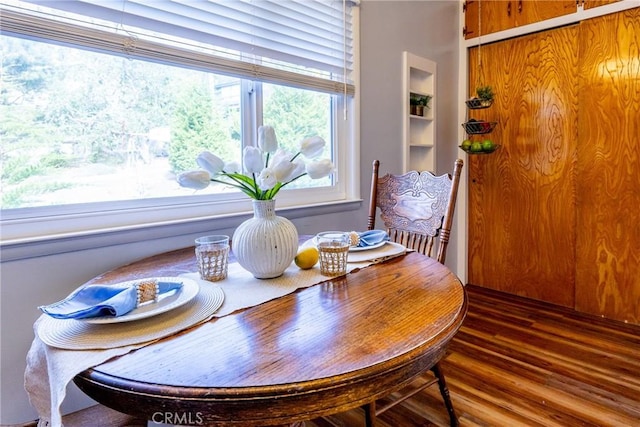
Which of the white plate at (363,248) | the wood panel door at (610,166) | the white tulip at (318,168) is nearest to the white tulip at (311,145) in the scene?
the white tulip at (318,168)

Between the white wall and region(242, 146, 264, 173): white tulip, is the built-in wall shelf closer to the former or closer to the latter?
the white wall

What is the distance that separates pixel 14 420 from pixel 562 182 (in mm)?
3136

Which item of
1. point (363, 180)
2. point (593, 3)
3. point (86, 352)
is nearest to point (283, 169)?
point (86, 352)

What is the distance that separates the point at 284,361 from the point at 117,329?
1.16 ft

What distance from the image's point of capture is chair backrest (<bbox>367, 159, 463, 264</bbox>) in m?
1.41

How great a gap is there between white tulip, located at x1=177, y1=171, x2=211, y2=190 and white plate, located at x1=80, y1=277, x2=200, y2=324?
244 millimetres

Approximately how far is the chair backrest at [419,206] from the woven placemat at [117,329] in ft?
3.02

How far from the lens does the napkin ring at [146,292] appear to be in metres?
0.81

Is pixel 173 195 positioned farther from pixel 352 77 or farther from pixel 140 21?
pixel 352 77

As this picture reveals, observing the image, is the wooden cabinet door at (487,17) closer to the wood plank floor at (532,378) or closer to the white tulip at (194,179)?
the wood plank floor at (532,378)

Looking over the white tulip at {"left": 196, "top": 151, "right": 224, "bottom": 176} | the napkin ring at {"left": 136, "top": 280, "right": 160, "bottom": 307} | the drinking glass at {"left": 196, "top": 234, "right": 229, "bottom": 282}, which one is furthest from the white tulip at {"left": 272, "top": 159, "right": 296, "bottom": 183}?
the napkin ring at {"left": 136, "top": 280, "right": 160, "bottom": 307}

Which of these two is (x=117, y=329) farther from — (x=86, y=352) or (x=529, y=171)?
(x=529, y=171)

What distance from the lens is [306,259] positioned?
112cm

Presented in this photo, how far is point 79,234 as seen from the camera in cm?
120
